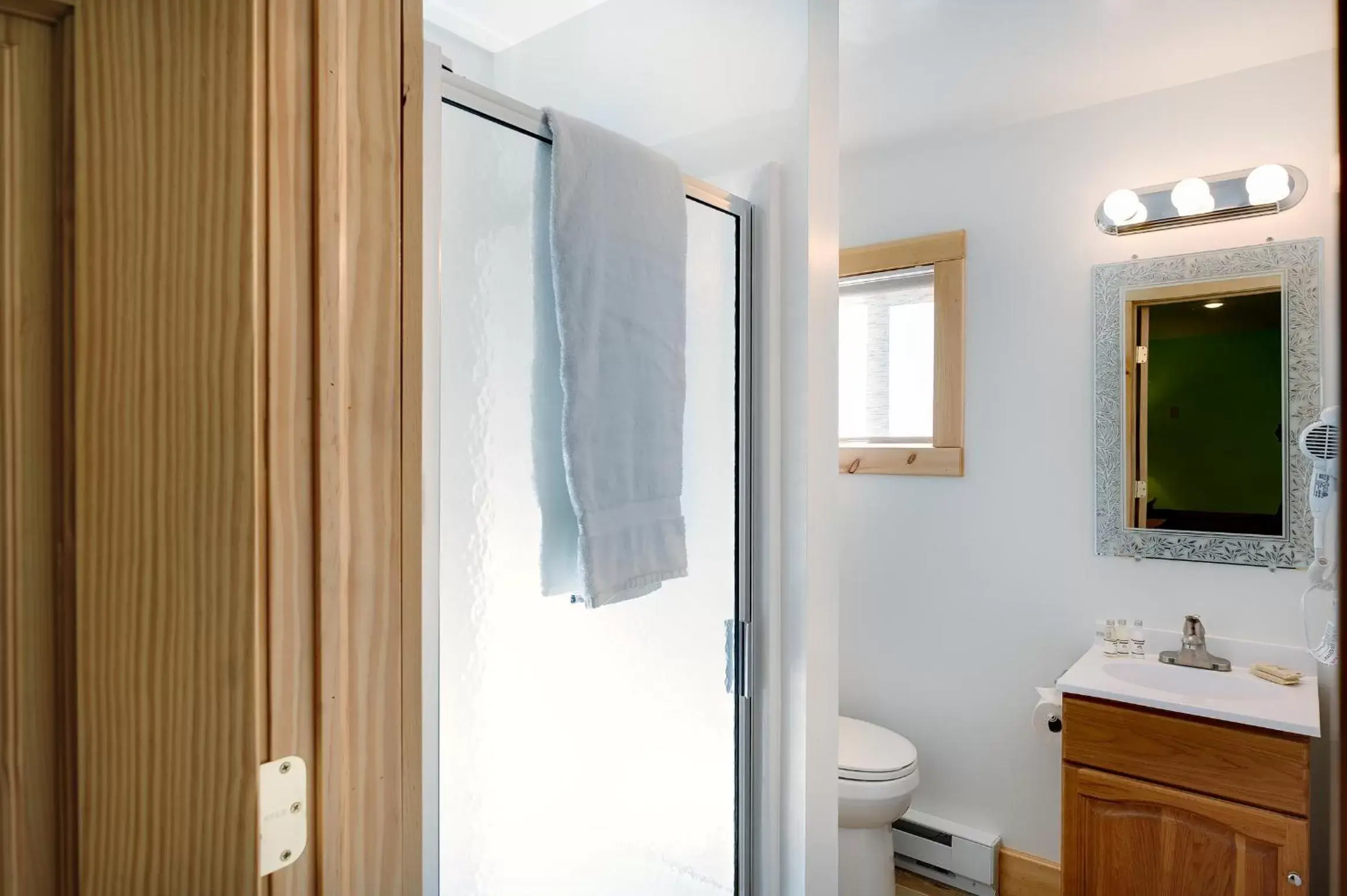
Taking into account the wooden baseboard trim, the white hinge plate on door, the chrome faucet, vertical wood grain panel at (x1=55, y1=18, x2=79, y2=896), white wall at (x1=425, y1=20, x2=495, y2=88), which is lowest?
the wooden baseboard trim

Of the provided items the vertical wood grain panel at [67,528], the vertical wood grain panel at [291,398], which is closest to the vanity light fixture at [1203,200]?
the vertical wood grain panel at [291,398]

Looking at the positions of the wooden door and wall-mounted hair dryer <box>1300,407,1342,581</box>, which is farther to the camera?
the wooden door

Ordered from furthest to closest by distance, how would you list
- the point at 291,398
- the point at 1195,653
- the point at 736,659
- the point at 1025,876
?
the point at 1025,876 < the point at 1195,653 < the point at 736,659 < the point at 291,398

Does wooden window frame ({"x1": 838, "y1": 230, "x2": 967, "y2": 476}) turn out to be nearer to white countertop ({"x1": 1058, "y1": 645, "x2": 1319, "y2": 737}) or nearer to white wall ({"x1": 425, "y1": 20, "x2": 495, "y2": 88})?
white countertop ({"x1": 1058, "y1": 645, "x2": 1319, "y2": 737})

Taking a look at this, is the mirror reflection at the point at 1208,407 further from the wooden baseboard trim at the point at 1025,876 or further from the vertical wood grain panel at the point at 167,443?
the vertical wood grain panel at the point at 167,443

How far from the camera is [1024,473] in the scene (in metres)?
2.34

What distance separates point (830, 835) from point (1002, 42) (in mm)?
1794

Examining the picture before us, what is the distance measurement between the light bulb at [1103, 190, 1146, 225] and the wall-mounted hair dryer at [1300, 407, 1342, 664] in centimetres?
66

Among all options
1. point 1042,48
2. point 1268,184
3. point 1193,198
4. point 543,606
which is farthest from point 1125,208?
A: point 543,606

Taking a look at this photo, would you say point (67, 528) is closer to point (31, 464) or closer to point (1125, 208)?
point (31, 464)

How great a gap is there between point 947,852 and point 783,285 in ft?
6.14

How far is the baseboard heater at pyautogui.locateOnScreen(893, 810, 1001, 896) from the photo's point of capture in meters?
2.34

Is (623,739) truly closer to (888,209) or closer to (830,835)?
(830,835)

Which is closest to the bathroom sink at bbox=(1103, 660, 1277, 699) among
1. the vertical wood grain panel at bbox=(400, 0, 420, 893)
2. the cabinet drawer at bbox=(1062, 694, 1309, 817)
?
the cabinet drawer at bbox=(1062, 694, 1309, 817)
